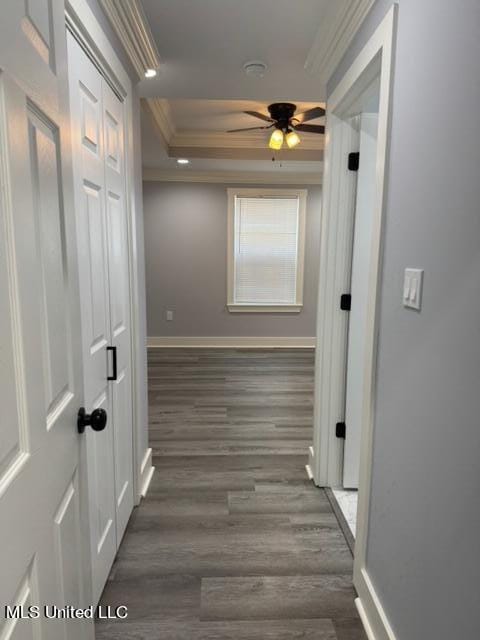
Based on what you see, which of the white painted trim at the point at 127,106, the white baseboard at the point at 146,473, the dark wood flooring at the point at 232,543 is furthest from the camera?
the white baseboard at the point at 146,473

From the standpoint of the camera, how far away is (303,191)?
18.5ft

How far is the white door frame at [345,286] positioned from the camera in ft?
4.51

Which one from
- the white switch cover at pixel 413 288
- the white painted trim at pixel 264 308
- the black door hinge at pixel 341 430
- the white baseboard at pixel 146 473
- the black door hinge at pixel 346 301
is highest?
the white switch cover at pixel 413 288

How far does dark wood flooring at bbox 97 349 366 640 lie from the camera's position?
1.50 m

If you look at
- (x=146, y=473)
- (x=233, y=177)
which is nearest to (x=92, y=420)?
(x=146, y=473)

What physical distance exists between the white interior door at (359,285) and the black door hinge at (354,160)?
0.02 meters

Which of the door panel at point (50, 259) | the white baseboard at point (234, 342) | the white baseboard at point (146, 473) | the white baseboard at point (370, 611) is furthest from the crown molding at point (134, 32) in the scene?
the white baseboard at point (234, 342)

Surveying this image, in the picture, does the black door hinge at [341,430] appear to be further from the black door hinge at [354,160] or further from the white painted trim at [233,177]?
the white painted trim at [233,177]

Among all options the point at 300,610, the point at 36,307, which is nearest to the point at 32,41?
the point at 36,307

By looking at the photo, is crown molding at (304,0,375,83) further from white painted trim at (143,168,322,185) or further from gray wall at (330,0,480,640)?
white painted trim at (143,168,322,185)

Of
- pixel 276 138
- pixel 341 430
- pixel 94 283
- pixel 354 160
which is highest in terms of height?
pixel 276 138

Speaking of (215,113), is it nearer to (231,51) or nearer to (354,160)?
(231,51)

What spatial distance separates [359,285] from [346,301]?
0.11 m

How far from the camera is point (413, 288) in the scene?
3.77 ft
